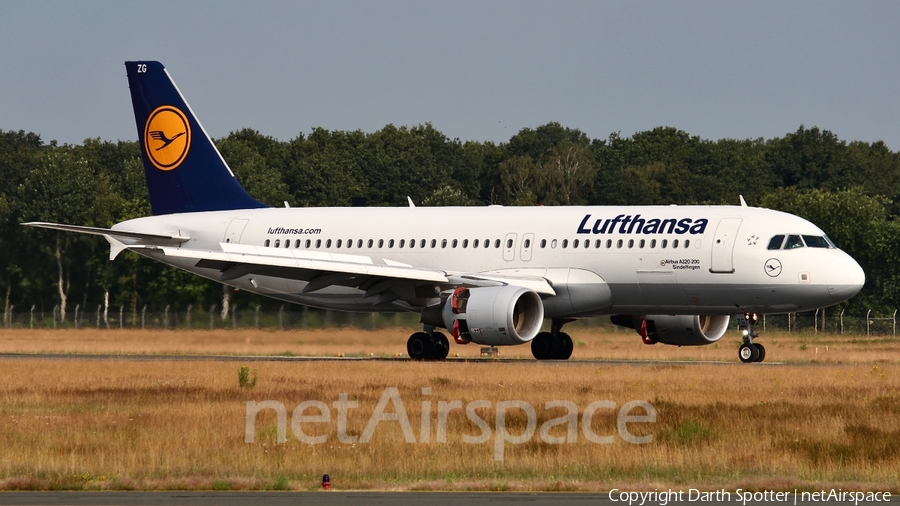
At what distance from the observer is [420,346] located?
3506 cm

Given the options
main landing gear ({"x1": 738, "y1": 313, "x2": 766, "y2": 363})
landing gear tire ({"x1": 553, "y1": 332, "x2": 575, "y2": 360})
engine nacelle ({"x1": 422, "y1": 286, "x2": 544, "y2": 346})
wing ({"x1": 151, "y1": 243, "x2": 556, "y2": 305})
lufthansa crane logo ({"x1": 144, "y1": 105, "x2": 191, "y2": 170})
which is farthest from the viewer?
lufthansa crane logo ({"x1": 144, "y1": 105, "x2": 191, "y2": 170})

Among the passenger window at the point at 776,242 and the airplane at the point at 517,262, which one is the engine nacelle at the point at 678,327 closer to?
the airplane at the point at 517,262

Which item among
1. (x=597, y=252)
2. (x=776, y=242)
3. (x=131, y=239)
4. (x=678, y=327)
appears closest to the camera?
(x=776, y=242)

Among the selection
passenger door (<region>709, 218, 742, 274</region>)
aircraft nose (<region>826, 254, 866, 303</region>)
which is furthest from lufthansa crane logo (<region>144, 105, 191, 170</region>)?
aircraft nose (<region>826, 254, 866, 303</region>)

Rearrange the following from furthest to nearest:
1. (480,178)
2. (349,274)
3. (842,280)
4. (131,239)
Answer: (480,178), (131,239), (349,274), (842,280)

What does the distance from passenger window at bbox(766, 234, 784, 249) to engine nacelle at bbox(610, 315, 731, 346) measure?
11.5 feet

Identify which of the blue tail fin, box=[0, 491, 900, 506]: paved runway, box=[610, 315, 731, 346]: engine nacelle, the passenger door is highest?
the blue tail fin

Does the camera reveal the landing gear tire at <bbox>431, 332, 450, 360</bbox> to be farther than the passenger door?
Yes

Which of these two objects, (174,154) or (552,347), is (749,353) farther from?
(174,154)

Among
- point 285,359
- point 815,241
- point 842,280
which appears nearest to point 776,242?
point 815,241

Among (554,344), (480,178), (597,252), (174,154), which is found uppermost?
(480,178)

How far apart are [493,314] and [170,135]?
14.3m

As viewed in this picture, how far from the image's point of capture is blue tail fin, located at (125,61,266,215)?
136 ft

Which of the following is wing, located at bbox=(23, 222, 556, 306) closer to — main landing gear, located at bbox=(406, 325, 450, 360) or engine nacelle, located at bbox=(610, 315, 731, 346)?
main landing gear, located at bbox=(406, 325, 450, 360)
